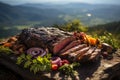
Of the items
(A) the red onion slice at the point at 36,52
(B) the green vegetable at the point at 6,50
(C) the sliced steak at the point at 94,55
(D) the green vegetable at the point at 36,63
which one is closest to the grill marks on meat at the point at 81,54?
(C) the sliced steak at the point at 94,55

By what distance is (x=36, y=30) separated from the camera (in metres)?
16.3

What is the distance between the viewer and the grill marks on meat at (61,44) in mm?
14480

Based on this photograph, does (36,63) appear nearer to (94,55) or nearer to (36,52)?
(36,52)

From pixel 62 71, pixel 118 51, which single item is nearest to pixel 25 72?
Result: pixel 62 71

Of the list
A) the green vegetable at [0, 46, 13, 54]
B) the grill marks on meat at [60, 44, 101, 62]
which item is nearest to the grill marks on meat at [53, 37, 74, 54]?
the grill marks on meat at [60, 44, 101, 62]

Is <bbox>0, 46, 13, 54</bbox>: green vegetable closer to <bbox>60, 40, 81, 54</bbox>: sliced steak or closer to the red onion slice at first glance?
the red onion slice

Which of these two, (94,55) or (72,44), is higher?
(72,44)

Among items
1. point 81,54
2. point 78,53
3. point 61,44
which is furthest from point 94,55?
point 61,44

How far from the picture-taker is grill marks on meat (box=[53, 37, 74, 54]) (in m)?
14.5

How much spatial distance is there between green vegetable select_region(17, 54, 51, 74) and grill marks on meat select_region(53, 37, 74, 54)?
49.7 inches

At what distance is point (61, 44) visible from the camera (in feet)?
48.8

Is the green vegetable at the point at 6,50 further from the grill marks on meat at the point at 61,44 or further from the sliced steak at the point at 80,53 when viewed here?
the sliced steak at the point at 80,53

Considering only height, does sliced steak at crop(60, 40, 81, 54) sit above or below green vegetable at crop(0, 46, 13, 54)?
above

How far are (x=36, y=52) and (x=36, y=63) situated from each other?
194 cm
